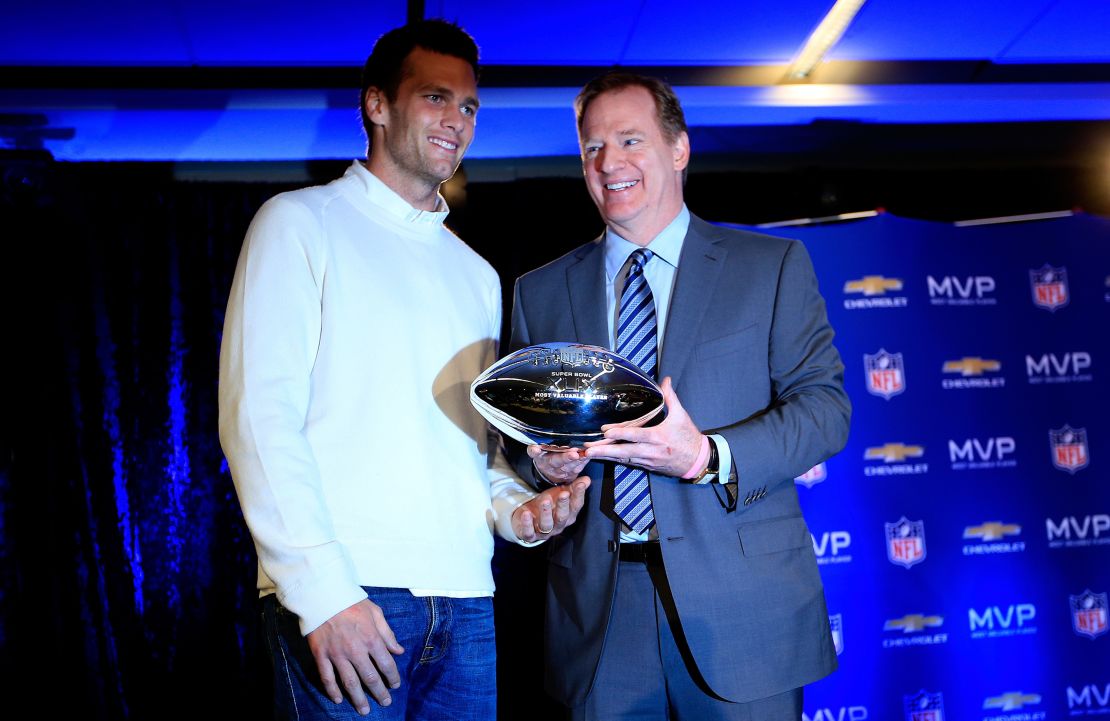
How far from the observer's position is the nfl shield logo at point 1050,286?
12.0ft

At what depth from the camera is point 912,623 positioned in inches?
133

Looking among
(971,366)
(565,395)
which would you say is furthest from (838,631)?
(565,395)

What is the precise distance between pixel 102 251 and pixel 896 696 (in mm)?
3886

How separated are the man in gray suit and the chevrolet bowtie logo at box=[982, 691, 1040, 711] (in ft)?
7.10

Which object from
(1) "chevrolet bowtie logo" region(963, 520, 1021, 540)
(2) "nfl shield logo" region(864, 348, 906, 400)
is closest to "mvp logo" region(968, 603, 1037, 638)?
(1) "chevrolet bowtie logo" region(963, 520, 1021, 540)

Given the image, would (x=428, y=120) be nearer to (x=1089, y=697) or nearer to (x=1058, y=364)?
(x=1058, y=364)

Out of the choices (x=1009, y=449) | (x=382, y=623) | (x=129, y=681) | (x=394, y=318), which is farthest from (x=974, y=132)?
(x=129, y=681)

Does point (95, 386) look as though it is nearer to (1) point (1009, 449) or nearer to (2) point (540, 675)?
(2) point (540, 675)

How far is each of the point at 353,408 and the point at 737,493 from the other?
0.75 m

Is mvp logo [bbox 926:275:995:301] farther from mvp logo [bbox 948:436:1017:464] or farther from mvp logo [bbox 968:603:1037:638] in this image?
mvp logo [bbox 968:603:1037:638]

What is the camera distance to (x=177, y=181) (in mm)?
3938

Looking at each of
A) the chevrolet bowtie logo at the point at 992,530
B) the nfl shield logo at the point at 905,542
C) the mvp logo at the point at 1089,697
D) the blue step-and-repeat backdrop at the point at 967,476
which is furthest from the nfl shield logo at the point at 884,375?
the mvp logo at the point at 1089,697

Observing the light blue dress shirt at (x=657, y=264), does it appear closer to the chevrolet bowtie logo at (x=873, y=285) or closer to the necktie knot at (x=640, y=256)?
the necktie knot at (x=640, y=256)

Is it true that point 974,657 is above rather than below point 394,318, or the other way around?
below
